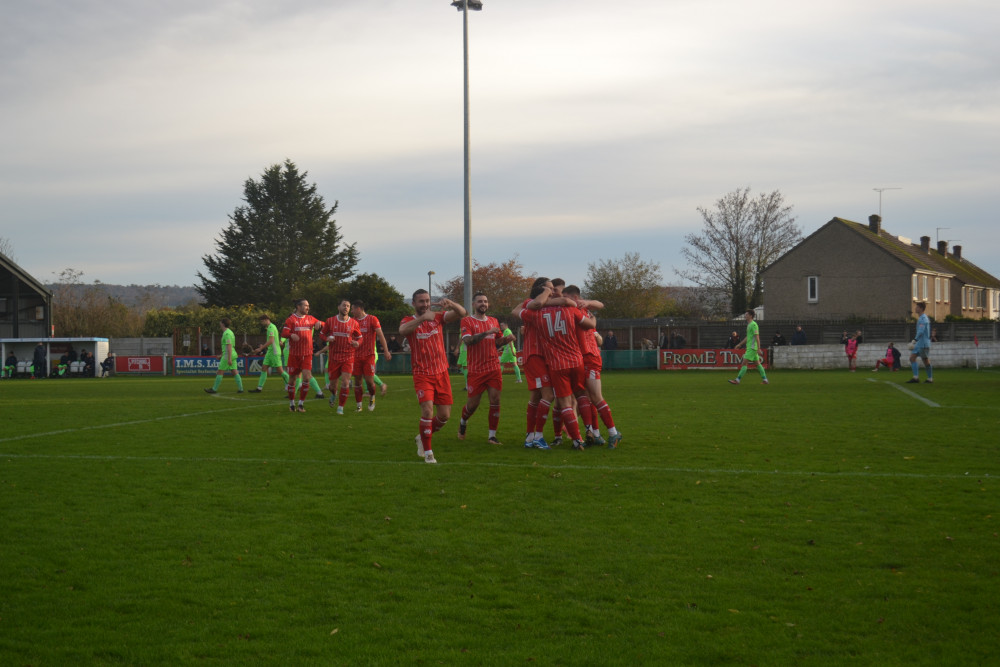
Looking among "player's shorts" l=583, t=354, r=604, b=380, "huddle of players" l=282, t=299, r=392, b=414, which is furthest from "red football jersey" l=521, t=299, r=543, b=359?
"huddle of players" l=282, t=299, r=392, b=414

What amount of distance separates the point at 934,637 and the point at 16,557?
19.0 ft

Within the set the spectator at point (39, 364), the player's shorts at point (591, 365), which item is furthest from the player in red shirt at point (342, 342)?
the spectator at point (39, 364)

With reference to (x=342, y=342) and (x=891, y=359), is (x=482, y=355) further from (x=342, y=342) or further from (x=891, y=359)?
(x=891, y=359)

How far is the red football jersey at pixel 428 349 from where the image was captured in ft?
33.7

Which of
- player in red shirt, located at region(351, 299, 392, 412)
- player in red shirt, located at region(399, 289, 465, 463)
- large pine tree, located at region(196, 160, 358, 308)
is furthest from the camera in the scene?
large pine tree, located at region(196, 160, 358, 308)

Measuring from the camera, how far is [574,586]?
17.1 ft

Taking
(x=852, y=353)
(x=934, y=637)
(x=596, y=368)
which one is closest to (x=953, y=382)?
(x=852, y=353)

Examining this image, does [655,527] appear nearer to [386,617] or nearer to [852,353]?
[386,617]

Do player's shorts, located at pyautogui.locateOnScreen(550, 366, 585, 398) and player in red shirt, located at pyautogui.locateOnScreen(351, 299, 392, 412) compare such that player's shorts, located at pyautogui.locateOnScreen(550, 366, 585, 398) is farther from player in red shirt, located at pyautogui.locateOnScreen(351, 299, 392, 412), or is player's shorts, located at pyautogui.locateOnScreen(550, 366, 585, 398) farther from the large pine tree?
the large pine tree

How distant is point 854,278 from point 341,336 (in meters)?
48.3

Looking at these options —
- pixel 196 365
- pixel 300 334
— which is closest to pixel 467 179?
pixel 300 334

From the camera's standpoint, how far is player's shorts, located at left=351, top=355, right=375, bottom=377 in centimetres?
1634

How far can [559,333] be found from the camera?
426 inches

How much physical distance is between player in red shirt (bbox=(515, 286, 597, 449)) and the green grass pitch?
61cm
